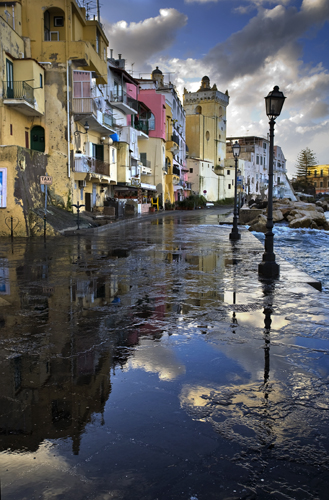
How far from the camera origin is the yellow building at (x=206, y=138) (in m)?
77.6

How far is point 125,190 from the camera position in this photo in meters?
41.8

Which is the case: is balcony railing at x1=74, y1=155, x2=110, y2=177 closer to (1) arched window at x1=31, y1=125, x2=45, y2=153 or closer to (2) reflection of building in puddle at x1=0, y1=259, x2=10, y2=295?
(1) arched window at x1=31, y1=125, x2=45, y2=153

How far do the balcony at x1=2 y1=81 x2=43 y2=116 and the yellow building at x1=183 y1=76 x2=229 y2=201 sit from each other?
54.2 m

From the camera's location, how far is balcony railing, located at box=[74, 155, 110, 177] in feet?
88.8

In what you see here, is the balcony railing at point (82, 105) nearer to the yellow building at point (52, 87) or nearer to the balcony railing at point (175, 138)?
the yellow building at point (52, 87)

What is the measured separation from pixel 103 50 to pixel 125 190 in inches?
532

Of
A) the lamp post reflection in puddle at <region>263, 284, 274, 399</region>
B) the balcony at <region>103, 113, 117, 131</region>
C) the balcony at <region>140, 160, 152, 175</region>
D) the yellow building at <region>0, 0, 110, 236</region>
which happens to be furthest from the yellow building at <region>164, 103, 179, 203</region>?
the lamp post reflection in puddle at <region>263, 284, 274, 399</region>

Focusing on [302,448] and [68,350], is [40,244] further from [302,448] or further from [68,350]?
[302,448]

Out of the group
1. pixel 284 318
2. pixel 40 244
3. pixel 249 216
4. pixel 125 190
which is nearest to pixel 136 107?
pixel 125 190

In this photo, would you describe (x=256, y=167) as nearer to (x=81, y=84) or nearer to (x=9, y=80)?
(x=81, y=84)

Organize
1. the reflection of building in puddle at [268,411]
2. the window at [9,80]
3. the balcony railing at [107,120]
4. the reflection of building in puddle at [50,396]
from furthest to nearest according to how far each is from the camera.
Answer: the balcony railing at [107,120] < the window at [9,80] < the reflection of building in puddle at [50,396] < the reflection of building in puddle at [268,411]

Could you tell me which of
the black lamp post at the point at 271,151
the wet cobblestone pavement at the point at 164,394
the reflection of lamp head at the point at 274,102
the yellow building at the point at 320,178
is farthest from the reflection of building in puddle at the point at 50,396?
the yellow building at the point at 320,178

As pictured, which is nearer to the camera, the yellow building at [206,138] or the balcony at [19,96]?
the balcony at [19,96]

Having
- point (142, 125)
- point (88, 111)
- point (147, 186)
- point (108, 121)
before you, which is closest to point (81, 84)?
point (88, 111)
